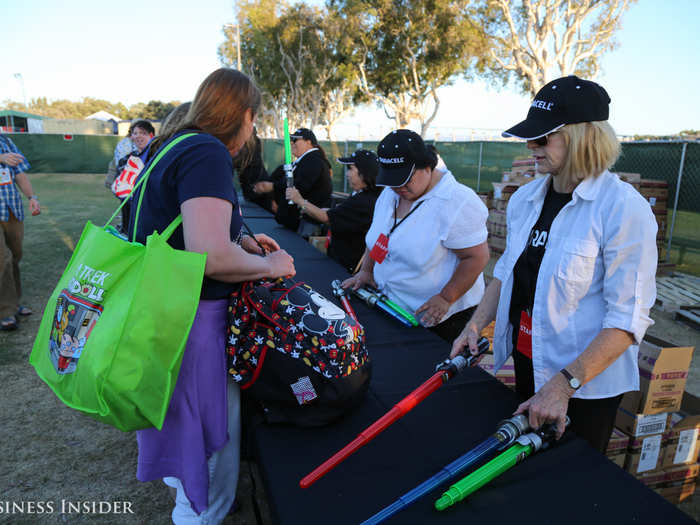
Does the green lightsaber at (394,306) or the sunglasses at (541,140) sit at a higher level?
the sunglasses at (541,140)

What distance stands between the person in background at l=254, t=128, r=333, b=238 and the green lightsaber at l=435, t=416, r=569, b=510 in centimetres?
362

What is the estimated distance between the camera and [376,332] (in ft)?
7.08

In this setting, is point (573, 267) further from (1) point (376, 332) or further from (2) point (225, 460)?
(2) point (225, 460)

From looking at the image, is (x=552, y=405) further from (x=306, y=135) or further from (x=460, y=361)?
(x=306, y=135)

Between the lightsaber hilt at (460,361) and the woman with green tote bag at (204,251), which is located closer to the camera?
the woman with green tote bag at (204,251)

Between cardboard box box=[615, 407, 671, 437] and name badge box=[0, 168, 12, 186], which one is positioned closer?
cardboard box box=[615, 407, 671, 437]

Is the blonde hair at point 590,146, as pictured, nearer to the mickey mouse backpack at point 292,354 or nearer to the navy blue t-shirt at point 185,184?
the mickey mouse backpack at point 292,354

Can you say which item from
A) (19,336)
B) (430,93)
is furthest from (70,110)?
(19,336)

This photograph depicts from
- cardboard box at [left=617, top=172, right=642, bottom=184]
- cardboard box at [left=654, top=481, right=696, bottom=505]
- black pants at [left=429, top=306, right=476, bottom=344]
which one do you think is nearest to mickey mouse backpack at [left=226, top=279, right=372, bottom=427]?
black pants at [left=429, top=306, right=476, bottom=344]

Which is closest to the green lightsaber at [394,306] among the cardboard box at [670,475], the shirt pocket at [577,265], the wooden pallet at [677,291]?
the shirt pocket at [577,265]

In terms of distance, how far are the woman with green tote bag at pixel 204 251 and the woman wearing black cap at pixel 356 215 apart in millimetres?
2047

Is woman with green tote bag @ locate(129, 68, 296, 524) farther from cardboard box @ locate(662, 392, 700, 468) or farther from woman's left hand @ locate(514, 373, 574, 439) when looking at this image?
cardboard box @ locate(662, 392, 700, 468)

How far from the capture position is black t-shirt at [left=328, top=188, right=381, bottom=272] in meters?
3.46

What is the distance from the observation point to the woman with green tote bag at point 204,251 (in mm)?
1184
